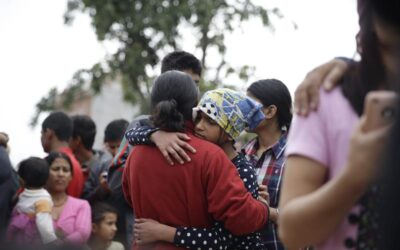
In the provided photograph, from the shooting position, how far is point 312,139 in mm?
1836

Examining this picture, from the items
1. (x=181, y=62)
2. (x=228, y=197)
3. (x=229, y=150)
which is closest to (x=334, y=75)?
(x=228, y=197)

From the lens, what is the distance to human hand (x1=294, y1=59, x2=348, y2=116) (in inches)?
73.6

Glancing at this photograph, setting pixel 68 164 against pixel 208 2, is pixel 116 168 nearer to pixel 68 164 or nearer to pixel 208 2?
pixel 68 164

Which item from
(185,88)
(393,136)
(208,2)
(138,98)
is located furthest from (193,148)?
(138,98)

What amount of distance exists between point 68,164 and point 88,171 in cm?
54

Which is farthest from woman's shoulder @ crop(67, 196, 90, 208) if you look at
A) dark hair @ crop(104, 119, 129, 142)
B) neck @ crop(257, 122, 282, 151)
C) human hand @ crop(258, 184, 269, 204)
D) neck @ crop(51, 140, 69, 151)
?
human hand @ crop(258, 184, 269, 204)

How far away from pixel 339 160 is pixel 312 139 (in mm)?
82

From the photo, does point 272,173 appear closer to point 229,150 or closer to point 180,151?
point 229,150

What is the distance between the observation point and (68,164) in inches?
238

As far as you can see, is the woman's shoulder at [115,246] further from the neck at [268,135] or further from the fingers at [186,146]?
the fingers at [186,146]

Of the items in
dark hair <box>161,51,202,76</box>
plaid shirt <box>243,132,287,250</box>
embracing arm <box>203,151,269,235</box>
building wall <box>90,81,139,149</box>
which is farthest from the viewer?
building wall <box>90,81,139,149</box>

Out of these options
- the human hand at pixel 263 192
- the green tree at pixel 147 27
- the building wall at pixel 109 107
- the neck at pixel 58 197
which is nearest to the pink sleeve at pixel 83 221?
the neck at pixel 58 197

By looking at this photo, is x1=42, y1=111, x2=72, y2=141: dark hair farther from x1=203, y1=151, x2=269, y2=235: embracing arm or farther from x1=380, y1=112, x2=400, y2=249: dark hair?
x1=380, y1=112, x2=400, y2=249: dark hair

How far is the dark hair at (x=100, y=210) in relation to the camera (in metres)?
6.08
